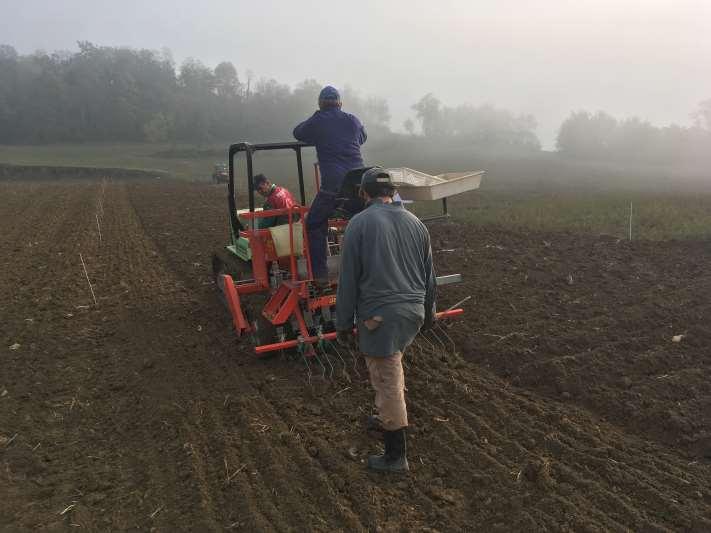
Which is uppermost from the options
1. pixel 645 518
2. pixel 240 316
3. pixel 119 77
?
pixel 119 77

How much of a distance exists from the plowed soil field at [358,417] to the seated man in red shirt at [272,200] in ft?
4.66

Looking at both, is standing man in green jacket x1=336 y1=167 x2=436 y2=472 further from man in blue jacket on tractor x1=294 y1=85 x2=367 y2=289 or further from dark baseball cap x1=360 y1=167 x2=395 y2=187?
man in blue jacket on tractor x1=294 y1=85 x2=367 y2=289

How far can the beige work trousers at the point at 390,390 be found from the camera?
3484 millimetres

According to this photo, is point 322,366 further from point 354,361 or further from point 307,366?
point 354,361

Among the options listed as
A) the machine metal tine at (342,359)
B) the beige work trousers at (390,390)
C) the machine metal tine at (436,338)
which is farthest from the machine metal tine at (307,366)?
the beige work trousers at (390,390)

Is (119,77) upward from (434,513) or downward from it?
upward

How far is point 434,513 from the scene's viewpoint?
3.23m

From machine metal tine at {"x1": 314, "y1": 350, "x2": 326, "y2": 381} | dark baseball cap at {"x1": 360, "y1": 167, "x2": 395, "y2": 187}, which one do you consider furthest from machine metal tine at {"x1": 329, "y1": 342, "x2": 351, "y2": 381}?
dark baseball cap at {"x1": 360, "y1": 167, "x2": 395, "y2": 187}

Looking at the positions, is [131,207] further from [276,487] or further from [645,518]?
[645,518]

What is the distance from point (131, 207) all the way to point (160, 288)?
11802 millimetres

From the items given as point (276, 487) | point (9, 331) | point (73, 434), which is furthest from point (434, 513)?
point (9, 331)

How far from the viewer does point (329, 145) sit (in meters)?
5.12

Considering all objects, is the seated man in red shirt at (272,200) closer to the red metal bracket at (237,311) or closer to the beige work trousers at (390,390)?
the red metal bracket at (237,311)

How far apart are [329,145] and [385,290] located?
2.23 m
